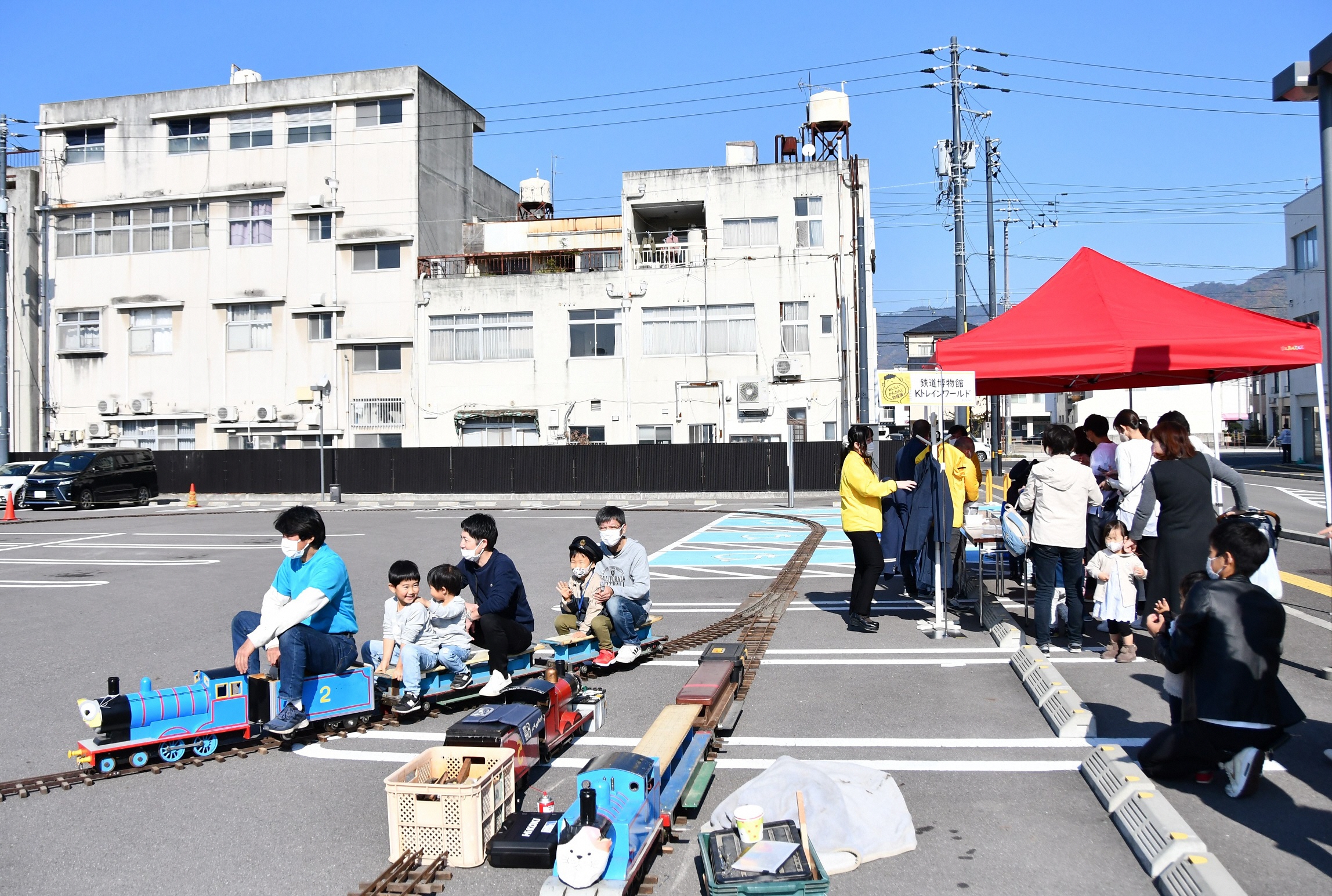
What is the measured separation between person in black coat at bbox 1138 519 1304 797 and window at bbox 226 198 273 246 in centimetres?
3971

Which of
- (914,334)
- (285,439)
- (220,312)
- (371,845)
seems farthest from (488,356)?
(914,334)

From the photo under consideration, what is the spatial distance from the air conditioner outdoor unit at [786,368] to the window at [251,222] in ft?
67.9

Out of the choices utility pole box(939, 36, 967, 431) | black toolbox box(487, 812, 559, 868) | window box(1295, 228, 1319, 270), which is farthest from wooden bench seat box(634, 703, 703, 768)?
window box(1295, 228, 1319, 270)

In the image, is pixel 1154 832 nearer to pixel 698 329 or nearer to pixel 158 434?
pixel 698 329

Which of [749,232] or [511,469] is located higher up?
[749,232]

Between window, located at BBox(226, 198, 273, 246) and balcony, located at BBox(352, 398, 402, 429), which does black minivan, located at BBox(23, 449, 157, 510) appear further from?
window, located at BBox(226, 198, 273, 246)

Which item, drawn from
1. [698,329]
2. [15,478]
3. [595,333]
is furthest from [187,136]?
[698,329]

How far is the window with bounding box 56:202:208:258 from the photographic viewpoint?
1569 inches

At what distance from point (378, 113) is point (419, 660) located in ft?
118

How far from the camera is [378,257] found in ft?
126

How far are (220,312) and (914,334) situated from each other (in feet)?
187

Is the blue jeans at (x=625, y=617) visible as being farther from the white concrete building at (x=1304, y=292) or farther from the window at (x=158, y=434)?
the white concrete building at (x=1304, y=292)

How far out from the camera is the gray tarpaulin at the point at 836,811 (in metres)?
4.48

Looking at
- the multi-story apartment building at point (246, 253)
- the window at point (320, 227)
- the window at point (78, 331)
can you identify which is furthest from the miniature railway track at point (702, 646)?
the window at point (78, 331)
